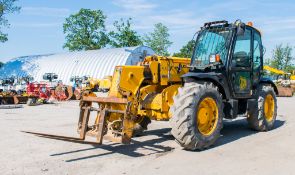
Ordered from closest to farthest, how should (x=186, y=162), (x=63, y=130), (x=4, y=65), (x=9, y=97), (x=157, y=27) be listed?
(x=186, y=162), (x=63, y=130), (x=9, y=97), (x=4, y=65), (x=157, y=27)

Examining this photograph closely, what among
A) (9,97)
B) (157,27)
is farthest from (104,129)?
(157,27)

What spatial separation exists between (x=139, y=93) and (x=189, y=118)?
1.49 meters

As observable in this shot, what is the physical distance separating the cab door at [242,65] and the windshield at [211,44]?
0.26 m

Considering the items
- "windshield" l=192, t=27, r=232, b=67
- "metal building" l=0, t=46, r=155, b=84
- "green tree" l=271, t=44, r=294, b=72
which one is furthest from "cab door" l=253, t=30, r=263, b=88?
"green tree" l=271, t=44, r=294, b=72

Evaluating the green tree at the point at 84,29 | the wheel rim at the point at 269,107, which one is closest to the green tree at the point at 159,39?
the green tree at the point at 84,29

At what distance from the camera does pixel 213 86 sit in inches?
311

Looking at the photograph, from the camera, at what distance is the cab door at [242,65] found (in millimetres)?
8703

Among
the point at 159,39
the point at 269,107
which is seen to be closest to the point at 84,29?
the point at 159,39

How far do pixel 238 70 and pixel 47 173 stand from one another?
5.18 metres

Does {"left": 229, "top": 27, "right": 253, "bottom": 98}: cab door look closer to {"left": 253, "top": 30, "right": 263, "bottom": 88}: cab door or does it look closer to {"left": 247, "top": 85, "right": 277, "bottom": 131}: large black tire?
{"left": 253, "top": 30, "right": 263, "bottom": 88}: cab door

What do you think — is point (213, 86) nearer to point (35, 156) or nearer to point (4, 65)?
point (35, 156)

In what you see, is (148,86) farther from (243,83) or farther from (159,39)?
(159,39)

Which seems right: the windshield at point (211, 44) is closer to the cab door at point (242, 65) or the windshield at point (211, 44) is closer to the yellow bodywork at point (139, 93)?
the cab door at point (242, 65)

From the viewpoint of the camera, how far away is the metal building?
3809 cm
